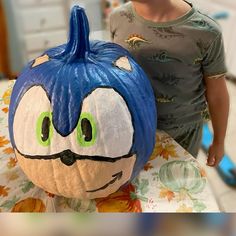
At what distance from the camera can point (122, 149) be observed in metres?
0.45

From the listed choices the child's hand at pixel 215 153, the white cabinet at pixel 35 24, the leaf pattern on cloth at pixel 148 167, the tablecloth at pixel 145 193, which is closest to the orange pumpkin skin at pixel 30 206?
the tablecloth at pixel 145 193

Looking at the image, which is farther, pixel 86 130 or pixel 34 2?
pixel 34 2

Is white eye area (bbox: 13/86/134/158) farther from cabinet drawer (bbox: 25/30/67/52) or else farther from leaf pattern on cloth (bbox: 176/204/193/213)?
cabinet drawer (bbox: 25/30/67/52)

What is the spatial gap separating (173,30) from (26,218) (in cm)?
48

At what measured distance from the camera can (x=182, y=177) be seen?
56cm

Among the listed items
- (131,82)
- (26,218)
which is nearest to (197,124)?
(131,82)

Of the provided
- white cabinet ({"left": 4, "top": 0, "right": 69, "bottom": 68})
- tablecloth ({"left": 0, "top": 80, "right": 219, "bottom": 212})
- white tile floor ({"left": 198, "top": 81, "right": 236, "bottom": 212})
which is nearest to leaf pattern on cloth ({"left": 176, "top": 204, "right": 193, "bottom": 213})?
tablecloth ({"left": 0, "top": 80, "right": 219, "bottom": 212})

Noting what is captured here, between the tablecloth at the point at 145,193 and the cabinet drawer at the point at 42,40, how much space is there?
1.61m

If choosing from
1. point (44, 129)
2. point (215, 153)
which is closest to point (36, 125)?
point (44, 129)

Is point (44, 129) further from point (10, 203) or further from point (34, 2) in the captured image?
point (34, 2)

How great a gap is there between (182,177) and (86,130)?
23cm

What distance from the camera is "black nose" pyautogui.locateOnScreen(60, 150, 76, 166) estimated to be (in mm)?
435

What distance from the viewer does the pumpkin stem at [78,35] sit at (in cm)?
46

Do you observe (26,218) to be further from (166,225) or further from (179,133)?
(179,133)
